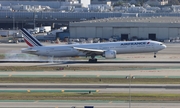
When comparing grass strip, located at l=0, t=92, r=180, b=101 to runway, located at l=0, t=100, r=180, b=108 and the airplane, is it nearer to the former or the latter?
runway, located at l=0, t=100, r=180, b=108

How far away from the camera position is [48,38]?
155125 mm

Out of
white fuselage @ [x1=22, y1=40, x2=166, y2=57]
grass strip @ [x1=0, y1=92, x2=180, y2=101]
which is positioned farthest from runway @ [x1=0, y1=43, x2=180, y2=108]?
grass strip @ [x1=0, y1=92, x2=180, y2=101]

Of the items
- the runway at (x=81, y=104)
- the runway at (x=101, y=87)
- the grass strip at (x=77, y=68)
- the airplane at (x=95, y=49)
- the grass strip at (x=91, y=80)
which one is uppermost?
the airplane at (x=95, y=49)

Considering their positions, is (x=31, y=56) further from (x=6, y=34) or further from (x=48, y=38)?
(x=6, y=34)

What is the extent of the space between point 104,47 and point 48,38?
196ft

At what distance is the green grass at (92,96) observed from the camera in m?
61.6

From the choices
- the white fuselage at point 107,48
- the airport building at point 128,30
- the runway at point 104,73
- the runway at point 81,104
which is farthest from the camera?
the airport building at point 128,30

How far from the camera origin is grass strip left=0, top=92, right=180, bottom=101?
61562mm

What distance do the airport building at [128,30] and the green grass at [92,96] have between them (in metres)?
80.0

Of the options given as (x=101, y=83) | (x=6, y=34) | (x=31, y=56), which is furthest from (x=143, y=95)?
(x=6, y=34)

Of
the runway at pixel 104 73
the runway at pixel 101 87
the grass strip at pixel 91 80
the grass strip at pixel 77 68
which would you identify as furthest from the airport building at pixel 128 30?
the runway at pixel 101 87

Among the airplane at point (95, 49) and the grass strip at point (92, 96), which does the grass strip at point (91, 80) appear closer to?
the grass strip at point (92, 96)

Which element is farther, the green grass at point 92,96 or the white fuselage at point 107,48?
the white fuselage at point 107,48

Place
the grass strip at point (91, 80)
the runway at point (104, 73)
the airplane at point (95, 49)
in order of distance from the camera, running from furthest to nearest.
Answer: the airplane at point (95, 49)
the grass strip at point (91, 80)
the runway at point (104, 73)
